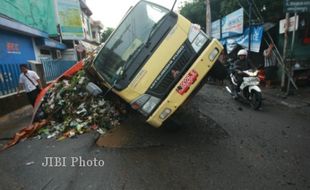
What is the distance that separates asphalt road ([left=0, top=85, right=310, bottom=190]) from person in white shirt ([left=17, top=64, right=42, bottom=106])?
1.92 metres

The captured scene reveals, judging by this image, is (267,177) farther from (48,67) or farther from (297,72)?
(48,67)

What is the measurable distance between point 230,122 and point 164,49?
7.20 ft

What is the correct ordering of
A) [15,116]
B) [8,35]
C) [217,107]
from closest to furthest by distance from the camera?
[217,107] → [15,116] → [8,35]

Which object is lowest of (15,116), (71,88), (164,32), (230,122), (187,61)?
(15,116)

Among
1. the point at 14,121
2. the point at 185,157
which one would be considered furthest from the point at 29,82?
the point at 185,157

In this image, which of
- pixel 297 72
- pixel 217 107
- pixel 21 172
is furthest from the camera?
pixel 297 72

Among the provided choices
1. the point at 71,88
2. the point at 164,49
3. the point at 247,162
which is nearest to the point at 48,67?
the point at 71,88

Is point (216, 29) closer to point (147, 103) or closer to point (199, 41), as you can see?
point (199, 41)

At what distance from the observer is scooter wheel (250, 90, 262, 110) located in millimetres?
5441

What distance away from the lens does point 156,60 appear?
12.5 feet

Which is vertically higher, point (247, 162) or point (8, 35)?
point (8, 35)

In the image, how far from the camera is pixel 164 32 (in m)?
3.94

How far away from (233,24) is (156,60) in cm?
961

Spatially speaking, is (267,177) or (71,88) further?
(71,88)
